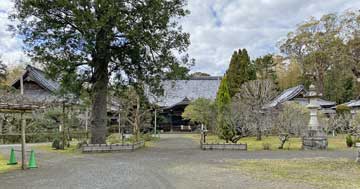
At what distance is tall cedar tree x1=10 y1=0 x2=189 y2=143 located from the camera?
41.2 ft

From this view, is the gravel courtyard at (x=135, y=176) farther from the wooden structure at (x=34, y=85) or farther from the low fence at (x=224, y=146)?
the wooden structure at (x=34, y=85)

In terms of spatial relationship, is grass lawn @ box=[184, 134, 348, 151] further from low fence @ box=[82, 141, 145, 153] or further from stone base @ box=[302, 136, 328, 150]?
low fence @ box=[82, 141, 145, 153]

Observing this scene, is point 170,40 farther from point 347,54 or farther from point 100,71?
point 347,54

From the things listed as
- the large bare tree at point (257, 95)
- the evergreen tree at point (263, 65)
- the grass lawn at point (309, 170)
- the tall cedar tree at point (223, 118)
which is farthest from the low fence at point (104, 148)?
the evergreen tree at point (263, 65)

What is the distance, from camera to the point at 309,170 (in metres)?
8.56

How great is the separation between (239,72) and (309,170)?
1980 cm

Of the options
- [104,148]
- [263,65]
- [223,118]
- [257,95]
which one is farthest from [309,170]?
[263,65]

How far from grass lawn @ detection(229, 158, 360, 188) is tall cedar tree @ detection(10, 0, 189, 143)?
6.54m

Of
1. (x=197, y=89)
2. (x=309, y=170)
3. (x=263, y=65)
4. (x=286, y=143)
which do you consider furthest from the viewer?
(x=197, y=89)

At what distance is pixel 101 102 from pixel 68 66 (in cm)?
234

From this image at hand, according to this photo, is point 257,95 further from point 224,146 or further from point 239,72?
point 224,146

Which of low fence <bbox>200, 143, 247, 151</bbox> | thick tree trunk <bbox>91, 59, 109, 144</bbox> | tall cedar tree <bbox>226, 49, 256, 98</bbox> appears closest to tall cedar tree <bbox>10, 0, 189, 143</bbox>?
thick tree trunk <bbox>91, 59, 109, 144</bbox>

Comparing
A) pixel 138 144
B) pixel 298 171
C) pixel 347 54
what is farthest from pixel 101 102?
pixel 347 54

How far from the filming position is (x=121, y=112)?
2041 cm
